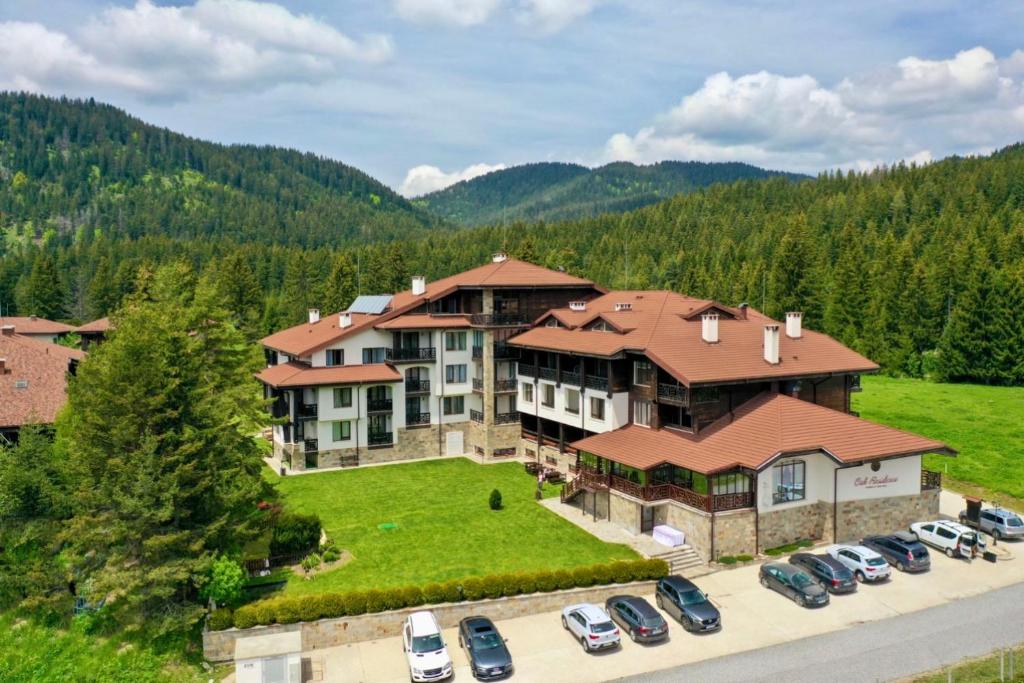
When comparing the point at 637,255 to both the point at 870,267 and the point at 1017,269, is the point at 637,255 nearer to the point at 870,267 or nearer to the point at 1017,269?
the point at 870,267

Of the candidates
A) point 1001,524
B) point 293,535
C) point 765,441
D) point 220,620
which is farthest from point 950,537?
point 220,620

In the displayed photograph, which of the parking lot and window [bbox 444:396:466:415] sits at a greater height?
window [bbox 444:396:466:415]

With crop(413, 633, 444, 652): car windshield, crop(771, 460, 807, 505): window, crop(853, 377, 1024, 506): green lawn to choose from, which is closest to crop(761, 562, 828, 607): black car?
crop(771, 460, 807, 505): window

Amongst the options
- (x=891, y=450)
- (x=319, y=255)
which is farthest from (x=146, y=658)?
(x=319, y=255)

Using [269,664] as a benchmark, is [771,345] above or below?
→ above

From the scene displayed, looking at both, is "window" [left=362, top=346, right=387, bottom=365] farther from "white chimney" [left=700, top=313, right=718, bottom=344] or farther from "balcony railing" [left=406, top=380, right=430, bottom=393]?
"white chimney" [left=700, top=313, right=718, bottom=344]

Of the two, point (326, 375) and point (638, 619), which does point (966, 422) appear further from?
point (326, 375)
